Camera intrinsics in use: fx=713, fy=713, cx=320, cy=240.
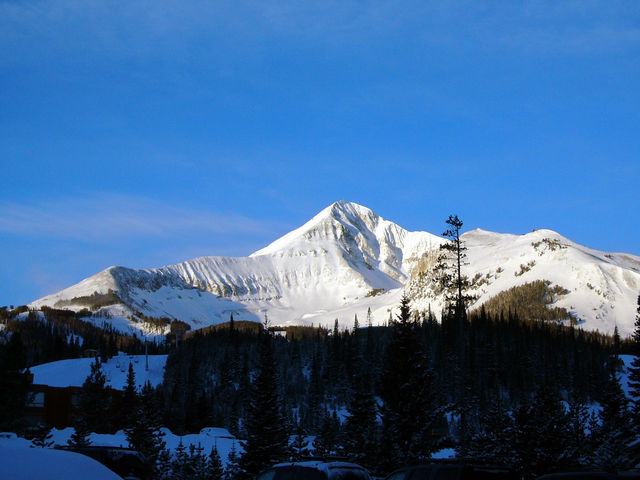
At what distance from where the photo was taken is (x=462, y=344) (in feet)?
369

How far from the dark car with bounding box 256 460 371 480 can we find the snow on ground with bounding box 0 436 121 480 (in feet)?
20.6

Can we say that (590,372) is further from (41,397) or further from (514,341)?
(41,397)

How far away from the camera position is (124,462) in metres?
21.8

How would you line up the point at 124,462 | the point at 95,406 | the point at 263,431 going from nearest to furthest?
the point at 124,462, the point at 263,431, the point at 95,406

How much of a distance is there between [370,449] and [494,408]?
6.90m

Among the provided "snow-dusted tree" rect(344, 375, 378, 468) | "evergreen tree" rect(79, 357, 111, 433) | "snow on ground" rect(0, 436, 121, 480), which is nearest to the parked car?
"snow on ground" rect(0, 436, 121, 480)

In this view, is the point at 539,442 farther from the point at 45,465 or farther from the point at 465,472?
the point at 45,465

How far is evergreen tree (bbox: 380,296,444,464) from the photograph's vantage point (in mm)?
36438

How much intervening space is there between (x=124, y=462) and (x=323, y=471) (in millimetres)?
8881

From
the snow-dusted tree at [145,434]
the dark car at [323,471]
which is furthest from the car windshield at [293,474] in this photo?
the snow-dusted tree at [145,434]

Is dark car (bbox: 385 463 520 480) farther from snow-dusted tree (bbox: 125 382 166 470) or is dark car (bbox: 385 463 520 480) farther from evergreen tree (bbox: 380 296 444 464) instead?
snow-dusted tree (bbox: 125 382 166 470)

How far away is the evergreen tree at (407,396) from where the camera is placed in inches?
1435

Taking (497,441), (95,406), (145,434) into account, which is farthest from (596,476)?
(95,406)

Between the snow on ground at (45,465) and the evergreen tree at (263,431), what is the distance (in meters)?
36.1
